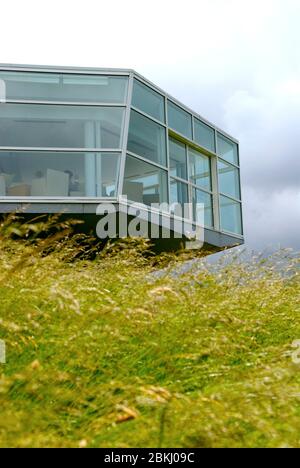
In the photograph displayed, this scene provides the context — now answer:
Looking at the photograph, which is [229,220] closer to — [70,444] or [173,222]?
[173,222]

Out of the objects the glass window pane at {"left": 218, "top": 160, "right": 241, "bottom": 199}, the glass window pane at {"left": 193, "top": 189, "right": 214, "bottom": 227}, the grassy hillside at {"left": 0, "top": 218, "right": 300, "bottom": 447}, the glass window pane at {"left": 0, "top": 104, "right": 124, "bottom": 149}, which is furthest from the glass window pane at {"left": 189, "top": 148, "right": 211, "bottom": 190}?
the grassy hillside at {"left": 0, "top": 218, "right": 300, "bottom": 447}

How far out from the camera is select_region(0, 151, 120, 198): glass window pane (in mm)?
12250

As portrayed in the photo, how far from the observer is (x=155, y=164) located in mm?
13570

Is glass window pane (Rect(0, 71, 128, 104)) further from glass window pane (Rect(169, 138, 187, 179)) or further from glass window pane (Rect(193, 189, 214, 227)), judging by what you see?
glass window pane (Rect(193, 189, 214, 227))

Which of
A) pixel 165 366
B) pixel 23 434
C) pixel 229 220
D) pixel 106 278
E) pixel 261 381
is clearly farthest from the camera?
pixel 229 220

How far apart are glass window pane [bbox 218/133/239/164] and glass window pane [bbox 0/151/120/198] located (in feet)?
18.1

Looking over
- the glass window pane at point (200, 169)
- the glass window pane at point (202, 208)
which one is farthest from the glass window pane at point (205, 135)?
the glass window pane at point (202, 208)

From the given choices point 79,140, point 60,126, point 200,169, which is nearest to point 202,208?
point 200,169

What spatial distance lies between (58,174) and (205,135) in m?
5.49

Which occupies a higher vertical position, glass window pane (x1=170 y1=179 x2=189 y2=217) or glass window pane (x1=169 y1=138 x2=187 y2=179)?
glass window pane (x1=169 y1=138 x2=187 y2=179)

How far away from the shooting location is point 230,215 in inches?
672

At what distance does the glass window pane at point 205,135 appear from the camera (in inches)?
635

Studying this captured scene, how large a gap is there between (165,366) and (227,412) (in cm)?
130
